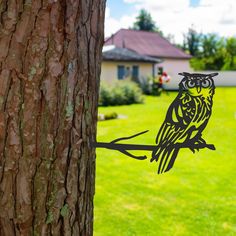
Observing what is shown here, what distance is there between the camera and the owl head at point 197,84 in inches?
59.8

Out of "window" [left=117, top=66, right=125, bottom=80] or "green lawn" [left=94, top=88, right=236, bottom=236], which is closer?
"green lawn" [left=94, top=88, right=236, bottom=236]

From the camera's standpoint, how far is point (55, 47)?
1291 mm

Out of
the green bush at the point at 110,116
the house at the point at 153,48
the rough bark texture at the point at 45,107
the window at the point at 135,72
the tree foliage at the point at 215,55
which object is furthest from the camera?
the tree foliage at the point at 215,55

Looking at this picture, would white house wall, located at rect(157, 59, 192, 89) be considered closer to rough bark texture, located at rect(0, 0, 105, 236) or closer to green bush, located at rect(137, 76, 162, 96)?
green bush, located at rect(137, 76, 162, 96)

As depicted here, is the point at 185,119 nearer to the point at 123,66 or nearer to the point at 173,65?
the point at 123,66

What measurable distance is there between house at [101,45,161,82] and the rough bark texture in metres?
20.2

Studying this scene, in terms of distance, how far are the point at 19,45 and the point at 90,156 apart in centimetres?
47

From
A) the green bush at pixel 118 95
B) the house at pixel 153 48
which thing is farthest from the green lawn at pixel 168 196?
the house at pixel 153 48

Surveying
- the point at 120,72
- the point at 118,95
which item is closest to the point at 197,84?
the point at 118,95

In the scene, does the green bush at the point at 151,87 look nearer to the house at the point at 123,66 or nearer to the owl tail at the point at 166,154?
the house at the point at 123,66

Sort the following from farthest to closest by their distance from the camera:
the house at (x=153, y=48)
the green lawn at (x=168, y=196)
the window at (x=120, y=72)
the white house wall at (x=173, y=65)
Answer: the white house wall at (x=173, y=65), the house at (x=153, y=48), the window at (x=120, y=72), the green lawn at (x=168, y=196)

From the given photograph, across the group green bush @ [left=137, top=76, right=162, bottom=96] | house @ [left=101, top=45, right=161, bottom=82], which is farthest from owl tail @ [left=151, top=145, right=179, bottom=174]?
house @ [left=101, top=45, right=161, bottom=82]

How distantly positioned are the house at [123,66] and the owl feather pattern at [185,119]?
19964 mm

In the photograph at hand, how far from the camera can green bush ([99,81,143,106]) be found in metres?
15.9
